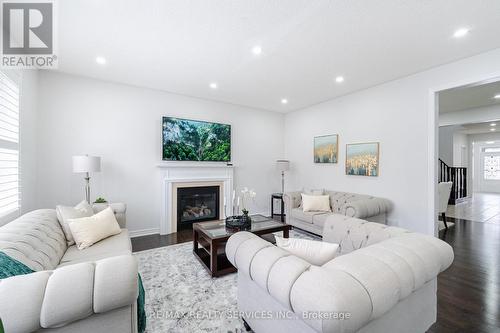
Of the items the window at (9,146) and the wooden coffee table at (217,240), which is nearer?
the window at (9,146)

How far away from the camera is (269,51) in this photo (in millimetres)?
2785

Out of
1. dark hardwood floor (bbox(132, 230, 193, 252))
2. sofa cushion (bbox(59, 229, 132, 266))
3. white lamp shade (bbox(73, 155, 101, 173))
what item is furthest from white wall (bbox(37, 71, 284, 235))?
sofa cushion (bbox(59, 229, 132, 266))

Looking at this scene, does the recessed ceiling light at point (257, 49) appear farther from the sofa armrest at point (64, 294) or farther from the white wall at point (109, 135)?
the sofa armrest at point (64, 294)

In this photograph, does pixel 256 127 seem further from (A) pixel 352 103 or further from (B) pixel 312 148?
(A) pixel 352 103

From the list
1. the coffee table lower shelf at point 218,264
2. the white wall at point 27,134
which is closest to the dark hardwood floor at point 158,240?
the coffee table lower shelf at point 218,264

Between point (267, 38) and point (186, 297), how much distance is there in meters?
2.98

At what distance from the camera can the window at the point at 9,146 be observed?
2.23 m

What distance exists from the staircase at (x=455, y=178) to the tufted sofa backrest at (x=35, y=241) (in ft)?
32.6

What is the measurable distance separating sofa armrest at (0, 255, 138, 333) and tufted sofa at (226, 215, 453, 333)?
698 millimetres

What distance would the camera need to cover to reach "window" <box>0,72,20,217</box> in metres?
2.23

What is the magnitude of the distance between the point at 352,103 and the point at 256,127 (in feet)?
7.49

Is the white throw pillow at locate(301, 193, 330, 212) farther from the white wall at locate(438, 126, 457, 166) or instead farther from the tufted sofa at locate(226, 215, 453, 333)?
the white wall at locate(438, 126, 457, 166)

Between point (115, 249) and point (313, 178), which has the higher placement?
point (313, 178)

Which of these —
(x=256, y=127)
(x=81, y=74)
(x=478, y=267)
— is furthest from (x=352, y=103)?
(x=81, y=74)
